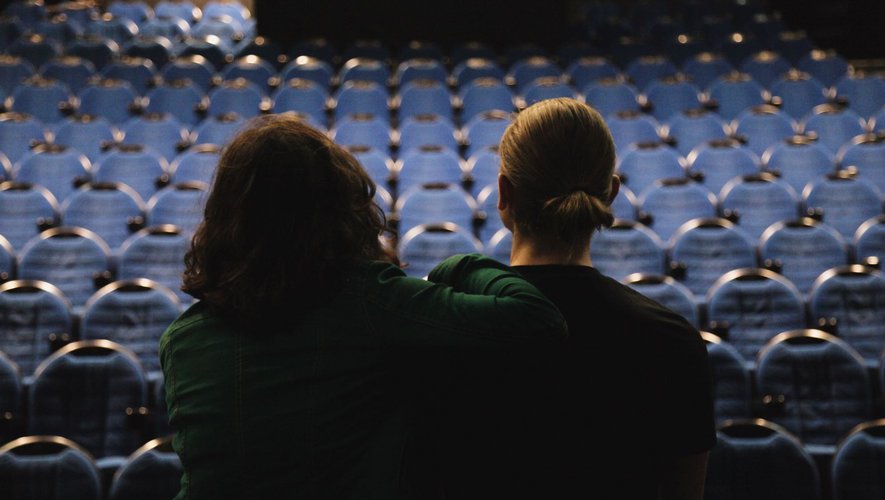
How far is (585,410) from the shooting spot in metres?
0.85

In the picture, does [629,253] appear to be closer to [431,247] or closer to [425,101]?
[431,247]

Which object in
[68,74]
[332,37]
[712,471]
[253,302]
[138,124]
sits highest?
[332,37]

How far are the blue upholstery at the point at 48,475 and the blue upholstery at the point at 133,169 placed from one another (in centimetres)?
219

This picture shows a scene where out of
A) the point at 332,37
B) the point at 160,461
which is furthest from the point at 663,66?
the point at 160,461

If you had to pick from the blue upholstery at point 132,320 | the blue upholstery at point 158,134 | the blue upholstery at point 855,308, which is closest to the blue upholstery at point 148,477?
the blue upholstery at point 132,320

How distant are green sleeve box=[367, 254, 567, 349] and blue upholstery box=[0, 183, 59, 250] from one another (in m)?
3.21

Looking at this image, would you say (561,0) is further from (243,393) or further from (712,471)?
(243,393)

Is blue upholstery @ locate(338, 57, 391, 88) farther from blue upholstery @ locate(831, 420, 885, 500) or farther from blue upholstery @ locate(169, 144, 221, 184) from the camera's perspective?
blue upholstery @ locate(831, 420, 885, 500)

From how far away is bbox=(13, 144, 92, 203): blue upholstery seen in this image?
162 inches

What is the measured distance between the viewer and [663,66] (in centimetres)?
600

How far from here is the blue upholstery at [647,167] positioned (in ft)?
13.6

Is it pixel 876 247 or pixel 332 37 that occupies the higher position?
pixel 332 37

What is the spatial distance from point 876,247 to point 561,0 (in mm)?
4283

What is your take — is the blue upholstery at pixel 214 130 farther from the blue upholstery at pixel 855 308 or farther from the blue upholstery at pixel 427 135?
the blue upholstery at pixel 855 308
